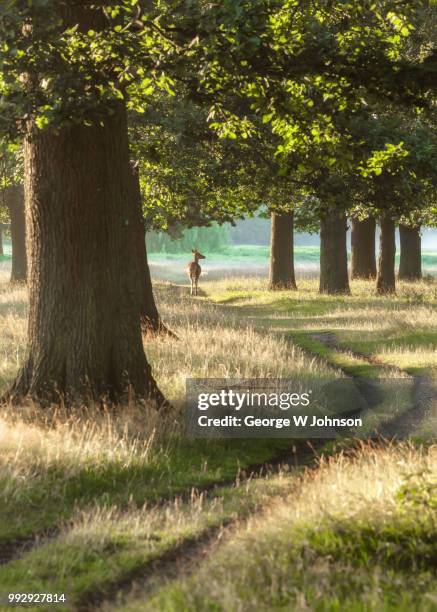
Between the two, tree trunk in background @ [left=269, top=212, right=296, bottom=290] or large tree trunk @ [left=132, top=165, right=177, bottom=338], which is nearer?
large tree trunk @ [left=132, top=165, right=177, bottom=338]

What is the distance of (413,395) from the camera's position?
1323cm

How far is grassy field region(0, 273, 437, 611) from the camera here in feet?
18.7

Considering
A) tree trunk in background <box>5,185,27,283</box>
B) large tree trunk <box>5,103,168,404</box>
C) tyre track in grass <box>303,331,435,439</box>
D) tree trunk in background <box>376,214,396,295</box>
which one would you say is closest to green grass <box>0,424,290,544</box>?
large tree trunk <box>5,103,168,404</box>

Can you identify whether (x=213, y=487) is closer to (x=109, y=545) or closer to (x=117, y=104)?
(x=109, y=545)

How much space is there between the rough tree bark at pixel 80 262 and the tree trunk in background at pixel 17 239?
26.5 metres

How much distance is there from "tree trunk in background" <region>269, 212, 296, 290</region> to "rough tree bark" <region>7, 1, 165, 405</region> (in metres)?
23.8

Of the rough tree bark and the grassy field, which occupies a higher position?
the rough tree bark

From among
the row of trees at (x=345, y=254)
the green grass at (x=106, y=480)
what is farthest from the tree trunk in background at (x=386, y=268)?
the green grass at (x=106, y=480)

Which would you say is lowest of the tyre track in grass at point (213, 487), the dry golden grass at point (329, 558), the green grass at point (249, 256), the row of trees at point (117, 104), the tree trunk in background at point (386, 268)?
the green grass at point (249, 256)

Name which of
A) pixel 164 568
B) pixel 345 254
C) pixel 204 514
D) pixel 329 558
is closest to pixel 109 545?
pixel 164 568

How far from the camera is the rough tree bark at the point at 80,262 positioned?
10852 mm

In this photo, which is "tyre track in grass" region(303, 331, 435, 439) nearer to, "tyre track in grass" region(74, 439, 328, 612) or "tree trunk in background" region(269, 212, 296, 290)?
"tyre track in grass" region(74, 439, 328, 612)

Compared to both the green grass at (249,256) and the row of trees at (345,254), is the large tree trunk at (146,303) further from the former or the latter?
the green grass at (249,256)

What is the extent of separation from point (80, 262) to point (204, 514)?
4327 millimetres
